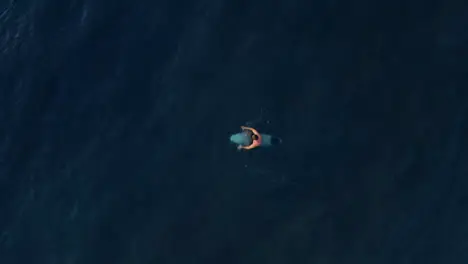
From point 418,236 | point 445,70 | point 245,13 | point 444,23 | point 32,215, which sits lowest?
point 418,236

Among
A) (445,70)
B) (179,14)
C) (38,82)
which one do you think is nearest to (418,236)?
(445,70)

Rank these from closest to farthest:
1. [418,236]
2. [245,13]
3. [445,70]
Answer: [418,236]
[445,70]
[245,13]

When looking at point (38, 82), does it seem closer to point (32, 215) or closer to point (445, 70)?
point (32, 215)

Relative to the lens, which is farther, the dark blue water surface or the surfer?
the surfer

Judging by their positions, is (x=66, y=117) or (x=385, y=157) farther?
(x=66, y=117)

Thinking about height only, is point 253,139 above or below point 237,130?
below

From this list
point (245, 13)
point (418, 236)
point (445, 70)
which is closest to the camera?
point (418, 236)

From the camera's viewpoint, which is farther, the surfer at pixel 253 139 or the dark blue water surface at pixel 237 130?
the surfer at pixel 253 139

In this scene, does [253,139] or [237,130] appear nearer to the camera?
[253,139]
